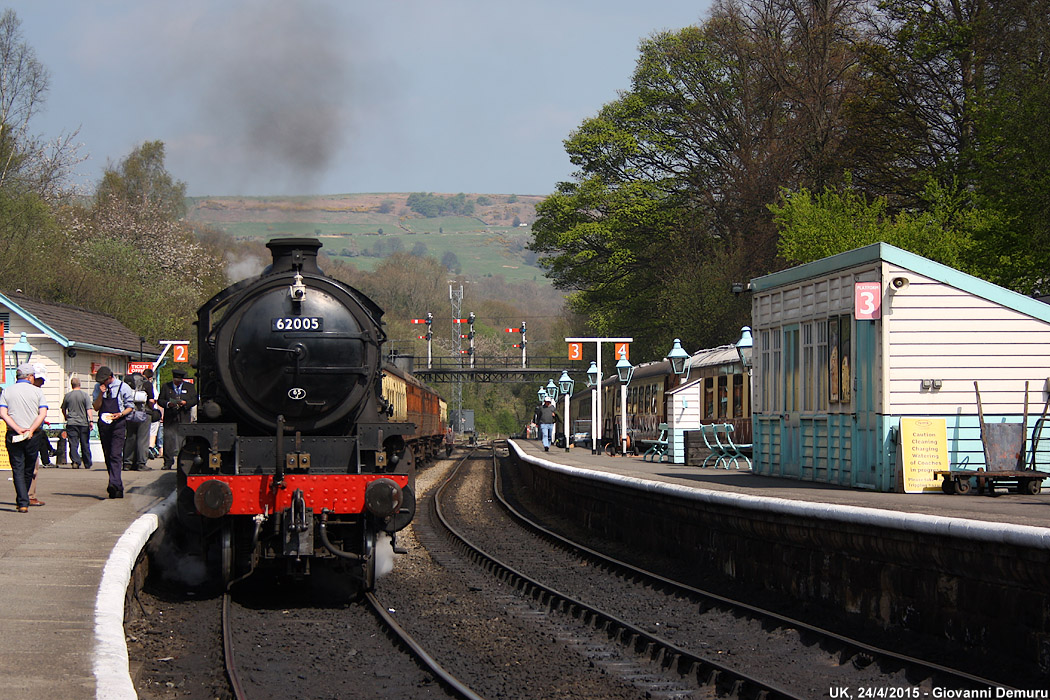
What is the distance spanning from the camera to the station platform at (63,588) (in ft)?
19.1

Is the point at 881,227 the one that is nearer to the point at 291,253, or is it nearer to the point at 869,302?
the point at 869,302

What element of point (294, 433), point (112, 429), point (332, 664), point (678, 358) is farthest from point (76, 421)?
point (332, 664)

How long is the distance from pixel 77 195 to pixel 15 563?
135ft

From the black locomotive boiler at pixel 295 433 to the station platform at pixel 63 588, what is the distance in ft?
3.42

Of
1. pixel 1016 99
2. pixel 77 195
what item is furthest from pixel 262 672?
pixel 77 195

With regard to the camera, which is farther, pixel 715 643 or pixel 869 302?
pixel 869 302

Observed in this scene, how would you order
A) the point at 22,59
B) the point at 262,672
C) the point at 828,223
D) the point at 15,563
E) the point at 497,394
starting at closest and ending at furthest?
1. the point at 262,672
2. the point at 15,563
3. the point at 828,223
4. the point at 22,59
5. the point at 497,394

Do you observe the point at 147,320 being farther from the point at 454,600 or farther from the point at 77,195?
the point at 454,600

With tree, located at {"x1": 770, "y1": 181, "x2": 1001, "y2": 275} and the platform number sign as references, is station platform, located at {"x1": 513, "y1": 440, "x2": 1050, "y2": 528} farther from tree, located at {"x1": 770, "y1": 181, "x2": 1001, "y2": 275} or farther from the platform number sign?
tree, located at {"x1": 770, "y1": 181, "x2": 1001, "y2": 275}

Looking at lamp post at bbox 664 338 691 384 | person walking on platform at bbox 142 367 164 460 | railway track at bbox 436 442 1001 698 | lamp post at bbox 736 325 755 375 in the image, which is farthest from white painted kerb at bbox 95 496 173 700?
lamp post at bbox 664 338 691 384

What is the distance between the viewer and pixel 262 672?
7691 millimetres

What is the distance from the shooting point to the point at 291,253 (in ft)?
36.4

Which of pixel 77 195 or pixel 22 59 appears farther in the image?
pixel 77 195

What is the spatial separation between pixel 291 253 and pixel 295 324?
1.05 meters
